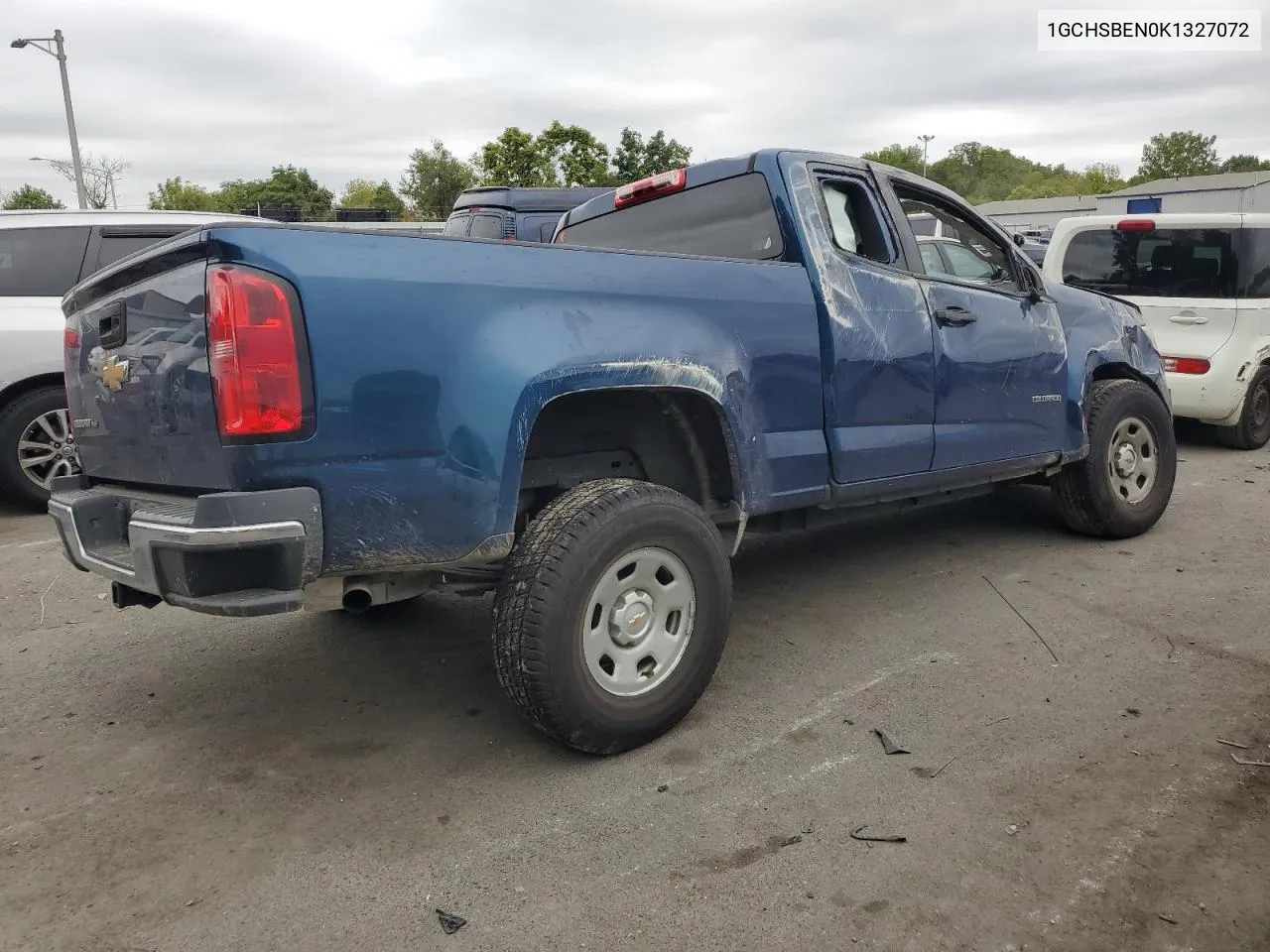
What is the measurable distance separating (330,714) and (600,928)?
1.57 m

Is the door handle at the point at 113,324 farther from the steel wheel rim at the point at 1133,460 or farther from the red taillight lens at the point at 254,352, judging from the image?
the steel wheel rim at the point at 1133,460

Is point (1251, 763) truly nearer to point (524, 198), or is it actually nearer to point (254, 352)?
point (254, 352)

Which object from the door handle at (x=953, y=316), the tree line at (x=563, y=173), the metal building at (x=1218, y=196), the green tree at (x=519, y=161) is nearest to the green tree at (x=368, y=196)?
the tree line at (x=563, y=173)

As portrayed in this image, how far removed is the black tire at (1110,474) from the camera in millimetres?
5043

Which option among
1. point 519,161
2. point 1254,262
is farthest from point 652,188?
point 519,161

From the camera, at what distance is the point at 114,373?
2.93 m

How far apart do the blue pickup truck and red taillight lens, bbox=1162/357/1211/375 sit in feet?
14.6

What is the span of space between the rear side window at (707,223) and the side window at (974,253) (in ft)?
3.66

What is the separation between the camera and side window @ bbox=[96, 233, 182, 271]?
22.3 ft

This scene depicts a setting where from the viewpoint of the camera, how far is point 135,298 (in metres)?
2.80

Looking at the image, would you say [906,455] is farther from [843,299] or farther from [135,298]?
[135,298]

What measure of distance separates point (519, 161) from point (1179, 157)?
7915 cm

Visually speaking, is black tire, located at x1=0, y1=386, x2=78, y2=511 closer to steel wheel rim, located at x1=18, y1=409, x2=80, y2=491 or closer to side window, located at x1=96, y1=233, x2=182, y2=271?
steel wheel rim, located at x1=18, y1=409, x2=80, y2=491

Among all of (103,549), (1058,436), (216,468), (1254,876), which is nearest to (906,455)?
(1058,436)
